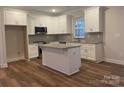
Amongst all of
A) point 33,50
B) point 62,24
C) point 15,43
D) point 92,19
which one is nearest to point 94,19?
point 92,19

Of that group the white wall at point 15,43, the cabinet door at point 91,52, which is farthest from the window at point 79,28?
the white wall at point 15,43

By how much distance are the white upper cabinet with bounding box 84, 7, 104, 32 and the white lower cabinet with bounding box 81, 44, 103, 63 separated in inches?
27.9

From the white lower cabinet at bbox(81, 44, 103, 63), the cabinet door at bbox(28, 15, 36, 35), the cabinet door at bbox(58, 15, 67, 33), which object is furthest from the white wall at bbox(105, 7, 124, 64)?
the cabinet door at bbox(28, 15, 36, 35)

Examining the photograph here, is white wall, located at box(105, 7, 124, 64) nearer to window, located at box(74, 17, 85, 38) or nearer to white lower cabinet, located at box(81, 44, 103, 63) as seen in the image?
white lower cabinet, located at box(81, 44, 103, 63)

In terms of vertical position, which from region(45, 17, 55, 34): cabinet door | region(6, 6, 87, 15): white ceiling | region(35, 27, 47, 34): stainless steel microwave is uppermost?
region(6, 6, 87, 15): white ceiling

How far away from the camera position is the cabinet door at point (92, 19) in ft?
16.1

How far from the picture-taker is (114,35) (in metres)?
4.77

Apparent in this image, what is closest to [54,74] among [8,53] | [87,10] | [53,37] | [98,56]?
[98,56]

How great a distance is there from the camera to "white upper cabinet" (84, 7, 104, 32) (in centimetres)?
487

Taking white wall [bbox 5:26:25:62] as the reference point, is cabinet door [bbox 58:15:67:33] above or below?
above

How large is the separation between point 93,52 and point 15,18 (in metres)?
3.66

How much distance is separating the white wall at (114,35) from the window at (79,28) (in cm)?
136

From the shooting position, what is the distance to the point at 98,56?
496 centimetres

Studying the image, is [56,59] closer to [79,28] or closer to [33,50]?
[33,50]
